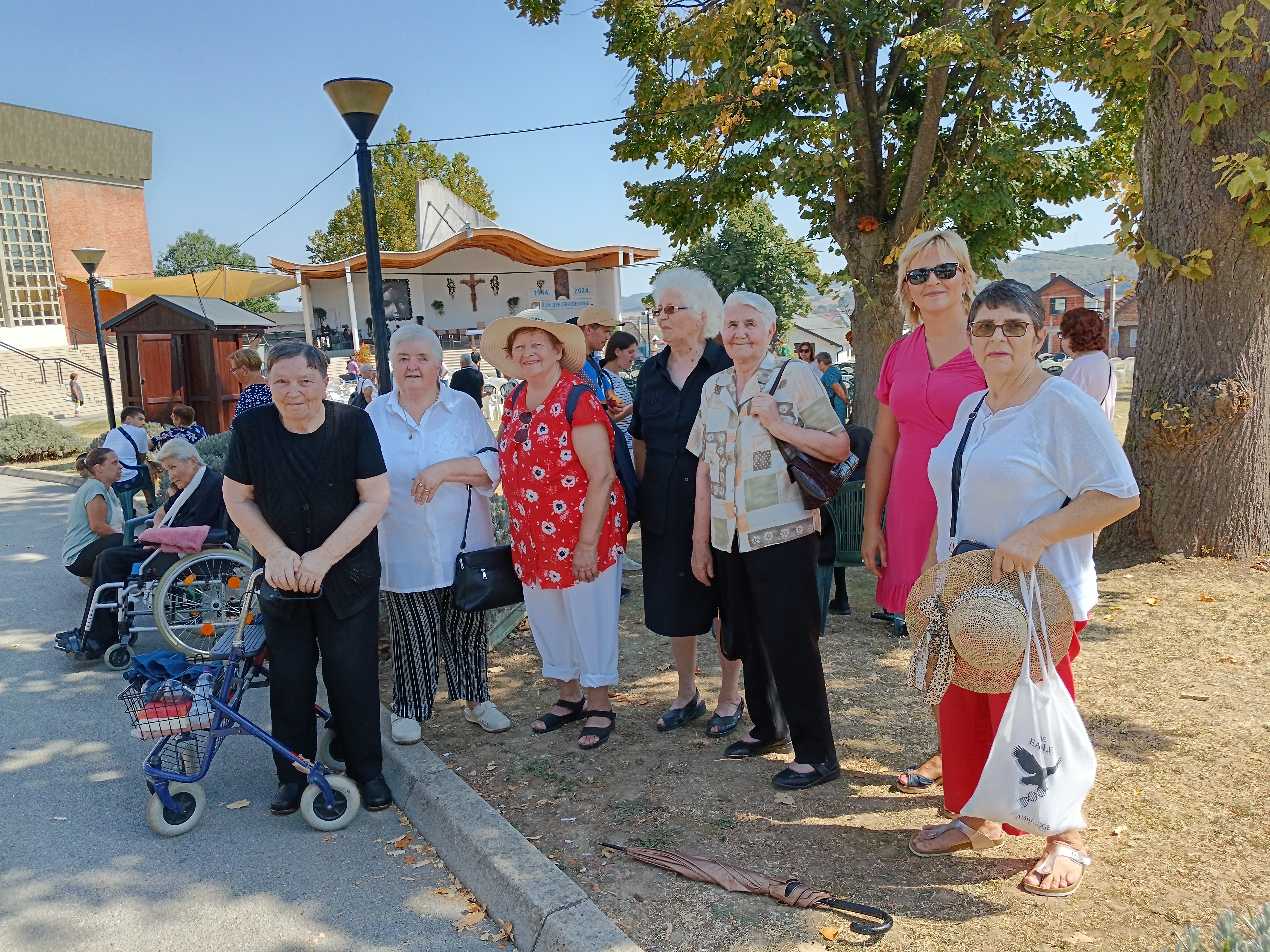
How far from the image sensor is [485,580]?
3994mm

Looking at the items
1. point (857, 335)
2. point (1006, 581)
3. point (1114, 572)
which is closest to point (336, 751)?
point (1006, 581)

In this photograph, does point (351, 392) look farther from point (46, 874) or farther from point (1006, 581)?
point (1006, 581)

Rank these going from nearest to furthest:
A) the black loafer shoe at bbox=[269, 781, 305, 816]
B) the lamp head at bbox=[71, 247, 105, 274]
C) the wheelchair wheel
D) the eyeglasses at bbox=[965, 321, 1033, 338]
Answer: the eyeglasses at bbox=[965, 321, 1033, 338] < the black loafer shoe at bbox=[269, 781, 305, 816] < the wheelchair wheel < the lamp head at bbox=[71, 247, 105, 274]

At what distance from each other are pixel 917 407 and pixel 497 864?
212 centimetres

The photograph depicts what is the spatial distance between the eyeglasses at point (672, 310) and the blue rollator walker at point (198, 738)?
1.90 metres

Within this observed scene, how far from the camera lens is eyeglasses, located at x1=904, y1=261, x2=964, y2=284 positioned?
10.1 feet

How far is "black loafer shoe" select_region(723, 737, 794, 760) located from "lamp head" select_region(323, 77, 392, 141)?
4.40 m

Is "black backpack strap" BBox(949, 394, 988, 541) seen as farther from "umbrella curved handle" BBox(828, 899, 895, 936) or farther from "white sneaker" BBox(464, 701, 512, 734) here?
"white sneaker" BBox(464, 701, 512, 734)

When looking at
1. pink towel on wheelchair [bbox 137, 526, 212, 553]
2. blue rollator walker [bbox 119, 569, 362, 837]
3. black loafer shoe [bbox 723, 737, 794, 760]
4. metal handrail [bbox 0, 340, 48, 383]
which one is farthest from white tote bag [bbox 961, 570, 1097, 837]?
metal handrail [bbox 0, 340, 48, 383]

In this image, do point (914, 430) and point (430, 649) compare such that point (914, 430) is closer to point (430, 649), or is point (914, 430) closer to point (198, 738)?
point (430, 649)

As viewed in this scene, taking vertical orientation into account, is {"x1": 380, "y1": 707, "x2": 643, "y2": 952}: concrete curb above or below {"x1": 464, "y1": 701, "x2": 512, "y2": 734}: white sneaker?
below

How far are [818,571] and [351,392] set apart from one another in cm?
1493

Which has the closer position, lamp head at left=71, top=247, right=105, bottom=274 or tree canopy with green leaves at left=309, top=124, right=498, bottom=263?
lamp head at left=71, top=247, right=105, bottom=274

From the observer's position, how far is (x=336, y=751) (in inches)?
157
